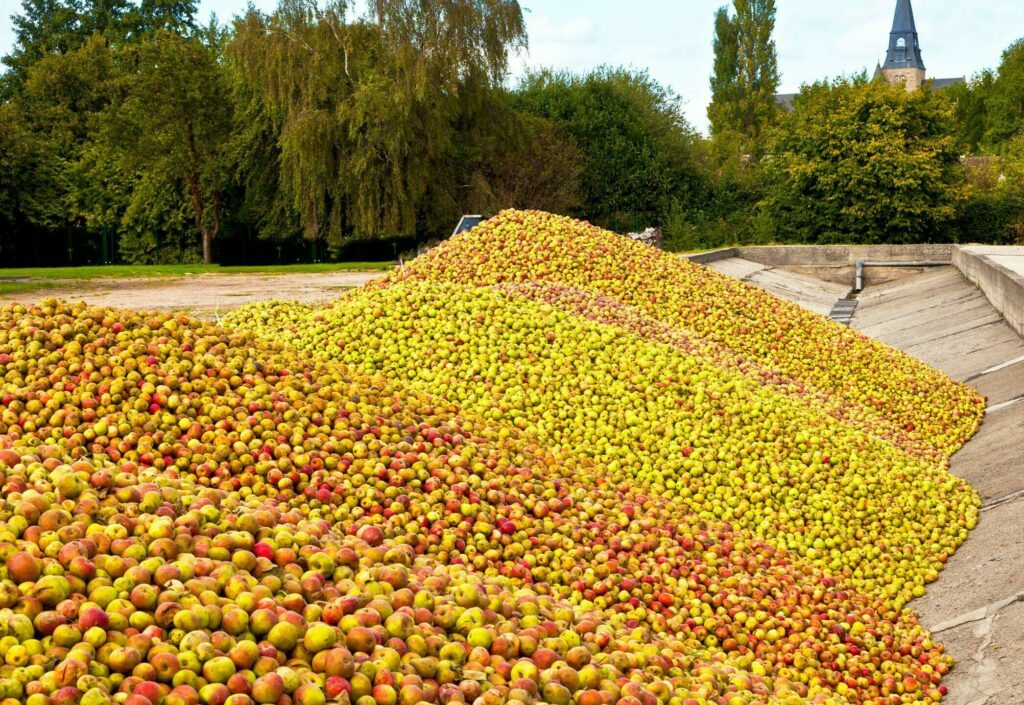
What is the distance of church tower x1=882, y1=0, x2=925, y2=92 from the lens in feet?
358

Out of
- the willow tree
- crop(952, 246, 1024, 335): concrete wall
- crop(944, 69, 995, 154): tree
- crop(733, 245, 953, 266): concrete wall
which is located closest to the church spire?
crop(944, 69, 995, 154): tree

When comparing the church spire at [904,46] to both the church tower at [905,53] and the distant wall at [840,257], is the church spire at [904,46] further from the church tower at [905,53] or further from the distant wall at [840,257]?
the distant wall at [840,257]

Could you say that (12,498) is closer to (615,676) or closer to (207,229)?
(615,676)

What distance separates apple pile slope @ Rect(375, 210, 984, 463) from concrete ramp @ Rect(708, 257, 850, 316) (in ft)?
26.4

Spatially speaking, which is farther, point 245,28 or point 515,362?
point 245,28

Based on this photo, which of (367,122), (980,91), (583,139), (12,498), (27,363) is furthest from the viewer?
(980,91)

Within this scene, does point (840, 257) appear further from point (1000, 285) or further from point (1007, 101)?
point (1007, 101)

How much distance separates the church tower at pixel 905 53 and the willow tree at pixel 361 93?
306 ft

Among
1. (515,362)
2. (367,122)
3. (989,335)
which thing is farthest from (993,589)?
(367,122)

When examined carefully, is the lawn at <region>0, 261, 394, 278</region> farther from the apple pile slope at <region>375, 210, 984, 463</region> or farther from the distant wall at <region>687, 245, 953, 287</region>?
the apple pile slope at <region>375, 210, 984, 463</region>

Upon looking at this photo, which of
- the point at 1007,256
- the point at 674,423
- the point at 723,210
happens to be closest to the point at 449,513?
the point at 674,423

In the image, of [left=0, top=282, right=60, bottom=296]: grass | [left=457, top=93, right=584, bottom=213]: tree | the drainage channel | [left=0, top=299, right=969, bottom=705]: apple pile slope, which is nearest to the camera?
[left=0, top=299, right=969, bottom=705]: apple pile slope

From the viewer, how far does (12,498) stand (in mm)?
2500

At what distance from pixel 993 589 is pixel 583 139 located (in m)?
33.9
